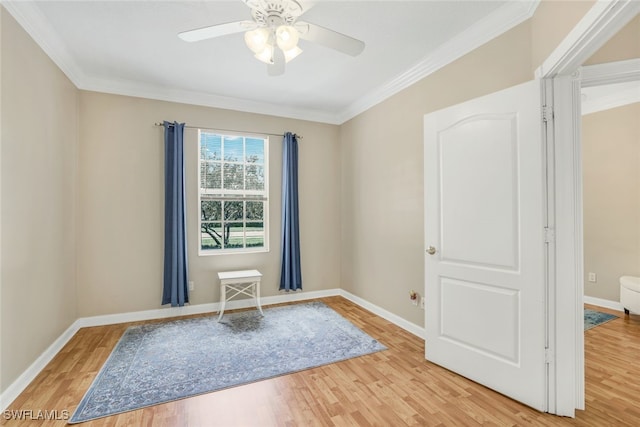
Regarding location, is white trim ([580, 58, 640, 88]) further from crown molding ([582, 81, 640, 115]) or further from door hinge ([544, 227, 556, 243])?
crown molding ([582, 81, 640, 115])

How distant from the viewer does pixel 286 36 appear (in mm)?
1746

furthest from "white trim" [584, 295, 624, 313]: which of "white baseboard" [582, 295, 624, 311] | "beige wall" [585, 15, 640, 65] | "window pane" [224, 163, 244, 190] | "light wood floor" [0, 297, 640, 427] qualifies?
"window pane" [224, 163, 244, 190]

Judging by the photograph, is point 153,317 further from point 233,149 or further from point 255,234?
point 233,149

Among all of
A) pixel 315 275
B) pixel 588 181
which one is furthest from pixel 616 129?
pixel 315 275

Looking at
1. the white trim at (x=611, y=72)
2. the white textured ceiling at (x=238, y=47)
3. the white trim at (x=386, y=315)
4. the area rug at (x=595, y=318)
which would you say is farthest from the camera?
the area rug at (x=595, y=318)

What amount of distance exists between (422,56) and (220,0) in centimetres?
188

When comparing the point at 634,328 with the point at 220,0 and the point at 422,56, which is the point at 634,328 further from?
the point at 220,0

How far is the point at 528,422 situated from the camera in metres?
1.79

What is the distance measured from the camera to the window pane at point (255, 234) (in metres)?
4.20

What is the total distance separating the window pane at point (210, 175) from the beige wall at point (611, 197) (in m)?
5.11

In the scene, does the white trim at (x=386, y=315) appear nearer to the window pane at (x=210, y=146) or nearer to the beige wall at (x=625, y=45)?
the beige wall at (x=625, y=45)

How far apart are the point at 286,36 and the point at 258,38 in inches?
7.1

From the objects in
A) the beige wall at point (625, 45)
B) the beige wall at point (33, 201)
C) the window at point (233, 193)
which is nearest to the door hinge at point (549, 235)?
the beige wall at point (625, 45)

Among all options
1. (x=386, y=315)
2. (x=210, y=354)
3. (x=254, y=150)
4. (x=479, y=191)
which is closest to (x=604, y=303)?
(x=386, y=315)
